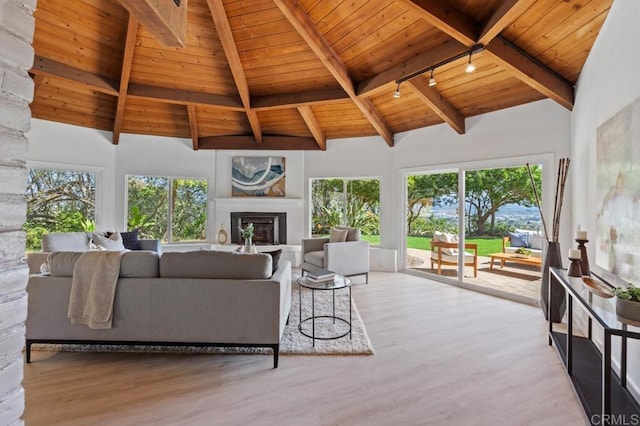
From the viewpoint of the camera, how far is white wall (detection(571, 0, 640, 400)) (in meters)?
2.21

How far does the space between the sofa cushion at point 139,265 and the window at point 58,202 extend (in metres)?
4.20

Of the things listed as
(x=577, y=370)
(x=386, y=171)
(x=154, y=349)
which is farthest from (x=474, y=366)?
(x=386, y=171)

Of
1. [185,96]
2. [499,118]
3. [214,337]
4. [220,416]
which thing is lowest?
[220,416]

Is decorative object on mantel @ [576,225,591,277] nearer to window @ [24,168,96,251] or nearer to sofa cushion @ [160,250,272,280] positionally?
sofa cushion @ [160,250,272,280]

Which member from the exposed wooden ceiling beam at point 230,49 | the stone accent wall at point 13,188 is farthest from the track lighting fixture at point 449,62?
the stone accent wall at point 13,188

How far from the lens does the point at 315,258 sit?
5207 mm

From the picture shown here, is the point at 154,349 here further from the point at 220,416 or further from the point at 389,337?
the point at 389,337

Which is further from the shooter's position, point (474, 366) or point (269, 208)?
point (269, 208)

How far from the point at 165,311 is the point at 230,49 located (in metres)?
3.35

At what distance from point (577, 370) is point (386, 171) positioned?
4.50 metres

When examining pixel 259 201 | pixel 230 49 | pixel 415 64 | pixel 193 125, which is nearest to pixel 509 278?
pixel 415 64

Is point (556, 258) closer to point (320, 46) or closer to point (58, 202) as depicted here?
point (320, 46)

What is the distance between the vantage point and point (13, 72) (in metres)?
0.92

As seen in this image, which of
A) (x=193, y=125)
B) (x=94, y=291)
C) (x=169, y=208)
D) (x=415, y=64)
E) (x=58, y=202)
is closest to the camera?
(x=94, y=291)
